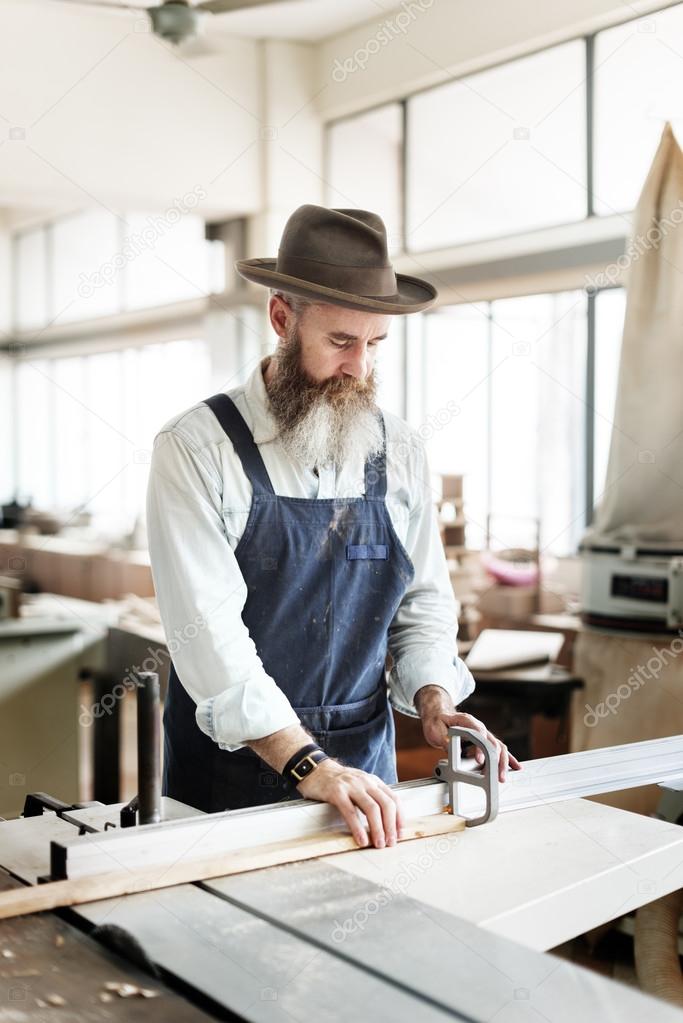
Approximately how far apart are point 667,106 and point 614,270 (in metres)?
1.03

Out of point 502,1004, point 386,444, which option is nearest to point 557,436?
point 386,444

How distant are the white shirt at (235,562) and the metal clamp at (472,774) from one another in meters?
0.23

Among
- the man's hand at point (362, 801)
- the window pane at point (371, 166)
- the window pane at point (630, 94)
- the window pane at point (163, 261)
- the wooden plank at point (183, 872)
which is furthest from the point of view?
the window pane at point (163, 261)

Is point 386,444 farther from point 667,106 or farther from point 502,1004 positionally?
point 667,106

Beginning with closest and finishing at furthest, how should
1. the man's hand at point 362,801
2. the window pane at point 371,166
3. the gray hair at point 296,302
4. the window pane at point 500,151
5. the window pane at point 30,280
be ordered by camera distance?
the man's hand at point 362,801 < the gray hair at point 296,302 < the window pane at point 500,151 < the window pane at point 371,166 < the window pane at point 30,280

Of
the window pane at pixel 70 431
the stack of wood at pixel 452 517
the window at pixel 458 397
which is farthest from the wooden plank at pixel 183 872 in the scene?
the window pane at pixel 70 431

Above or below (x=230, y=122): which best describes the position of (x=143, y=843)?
below

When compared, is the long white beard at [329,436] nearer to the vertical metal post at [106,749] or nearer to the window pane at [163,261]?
the vertical metal post at [106,749]

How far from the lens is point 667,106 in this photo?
3580 mm

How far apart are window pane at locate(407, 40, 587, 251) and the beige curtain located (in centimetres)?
164

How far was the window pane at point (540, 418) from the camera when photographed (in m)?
5.38

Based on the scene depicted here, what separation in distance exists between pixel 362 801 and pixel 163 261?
6759mm

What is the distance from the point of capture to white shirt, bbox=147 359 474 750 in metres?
1.56

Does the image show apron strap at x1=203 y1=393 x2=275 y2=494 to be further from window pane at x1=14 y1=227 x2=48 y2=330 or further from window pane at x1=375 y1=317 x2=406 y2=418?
window pane at x1=14 y1=227 x2=48 y2=330
